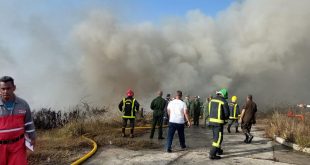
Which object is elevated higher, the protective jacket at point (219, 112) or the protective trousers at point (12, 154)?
the protective jacket at point (219, 112)

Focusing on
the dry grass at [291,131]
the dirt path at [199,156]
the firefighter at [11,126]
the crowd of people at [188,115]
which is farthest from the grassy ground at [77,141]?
the dry grass at [291,131]

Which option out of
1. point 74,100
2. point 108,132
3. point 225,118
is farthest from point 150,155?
point 74,100

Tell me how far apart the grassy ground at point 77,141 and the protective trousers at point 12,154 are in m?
3.01

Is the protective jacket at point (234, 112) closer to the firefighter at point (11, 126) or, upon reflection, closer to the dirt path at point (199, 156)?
Answer: the dirt path at point (199, 156)

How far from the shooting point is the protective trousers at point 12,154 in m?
4.25

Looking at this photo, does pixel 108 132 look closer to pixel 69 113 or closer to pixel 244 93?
pixel 69 113

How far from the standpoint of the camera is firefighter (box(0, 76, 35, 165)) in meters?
4.26

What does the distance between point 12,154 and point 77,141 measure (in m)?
5.68

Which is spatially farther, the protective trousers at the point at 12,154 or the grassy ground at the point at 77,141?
the grassy ground at the point at 77,141

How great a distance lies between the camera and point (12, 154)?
4.31 metres

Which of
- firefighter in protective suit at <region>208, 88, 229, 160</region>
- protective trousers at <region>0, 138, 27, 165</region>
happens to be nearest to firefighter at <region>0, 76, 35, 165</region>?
Answer: protective trousers at <region>0, 138, 27, 165</region>

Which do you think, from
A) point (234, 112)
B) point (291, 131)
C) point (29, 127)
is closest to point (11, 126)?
point (29, 127)

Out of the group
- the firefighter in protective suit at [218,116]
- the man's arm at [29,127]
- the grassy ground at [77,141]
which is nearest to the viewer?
the man's arm at [29,127]

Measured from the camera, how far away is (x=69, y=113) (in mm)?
14984
